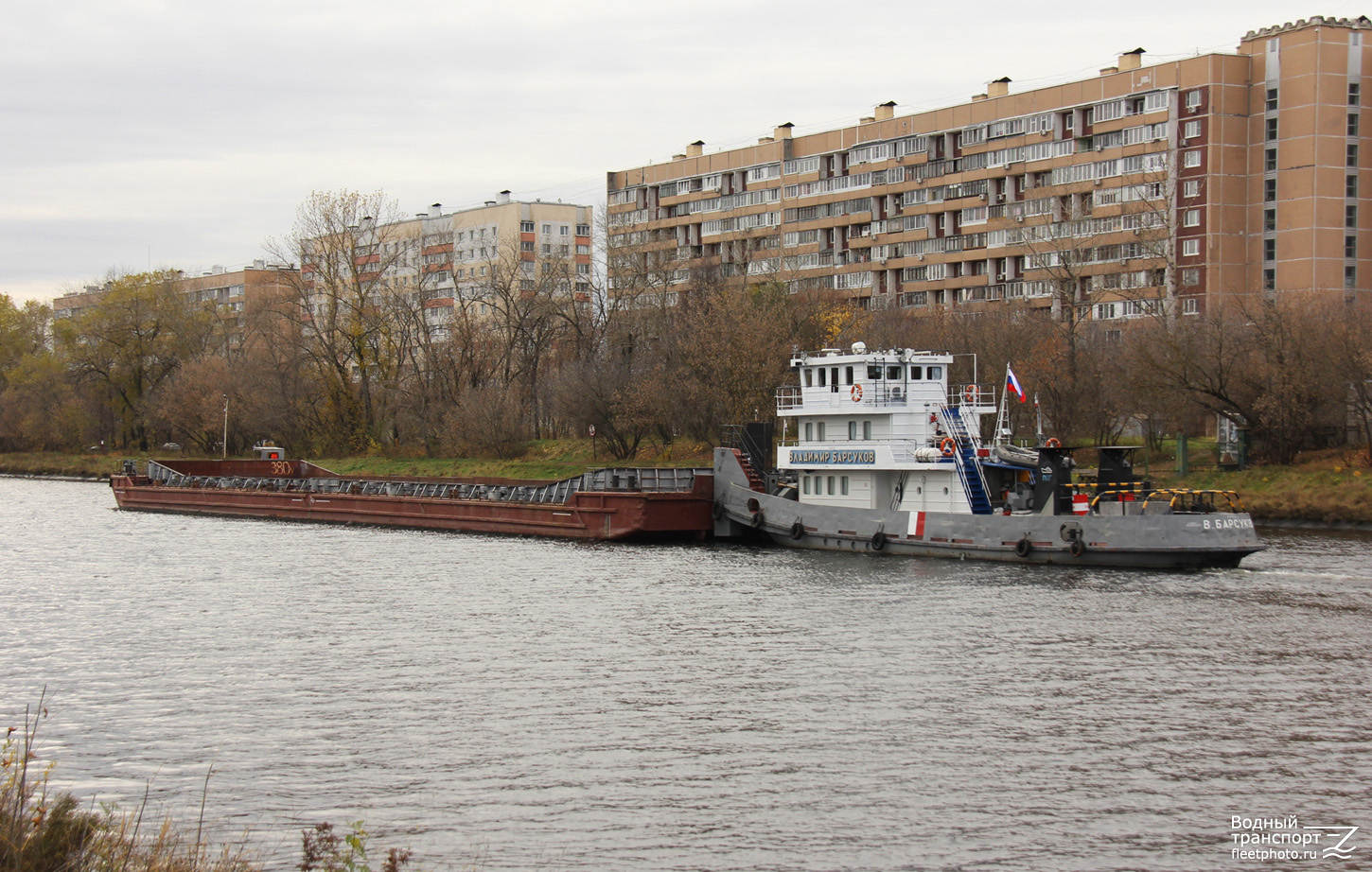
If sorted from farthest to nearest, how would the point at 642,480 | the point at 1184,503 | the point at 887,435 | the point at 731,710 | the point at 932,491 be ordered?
the point at 642,480, the point at 887,435, the point at 932,491, the point at 1184,503, the point at 731,710

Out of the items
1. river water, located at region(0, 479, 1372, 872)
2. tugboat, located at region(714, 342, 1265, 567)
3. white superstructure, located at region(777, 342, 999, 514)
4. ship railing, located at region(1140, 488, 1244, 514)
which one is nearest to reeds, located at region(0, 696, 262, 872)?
river water, located at region(0, 479, 1372, 872)

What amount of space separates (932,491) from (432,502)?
79.6 feet

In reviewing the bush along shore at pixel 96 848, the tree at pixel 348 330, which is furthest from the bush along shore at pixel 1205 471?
the bush along shore at pixel 96 848

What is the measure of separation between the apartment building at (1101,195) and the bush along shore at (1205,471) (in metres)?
13.6

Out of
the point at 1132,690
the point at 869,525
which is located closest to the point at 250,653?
the point at 1132,690

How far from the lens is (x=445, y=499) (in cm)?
5534

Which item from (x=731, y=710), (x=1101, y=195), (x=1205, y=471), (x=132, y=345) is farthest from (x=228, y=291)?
(x=731, y=710)

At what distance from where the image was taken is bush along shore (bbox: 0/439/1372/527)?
4881 cm

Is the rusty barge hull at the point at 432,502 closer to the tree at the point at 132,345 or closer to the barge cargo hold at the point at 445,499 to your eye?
the barge cargo hold at the point at 445,499

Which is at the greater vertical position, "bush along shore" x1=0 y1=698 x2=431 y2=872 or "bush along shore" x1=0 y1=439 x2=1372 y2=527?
"bush along shore" x1=0 y1=439 x2=1372 y2=527

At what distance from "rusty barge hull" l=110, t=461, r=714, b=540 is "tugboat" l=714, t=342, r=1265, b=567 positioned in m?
2.60

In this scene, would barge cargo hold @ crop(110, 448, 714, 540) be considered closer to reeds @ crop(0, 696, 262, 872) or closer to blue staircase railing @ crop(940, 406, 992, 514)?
blue staircase railing @ crop(940, 406, 992, 514)

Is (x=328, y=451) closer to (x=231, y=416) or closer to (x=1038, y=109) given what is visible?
(x=231, y=416)

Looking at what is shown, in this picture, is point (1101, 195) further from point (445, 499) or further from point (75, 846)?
point (75, 846)
